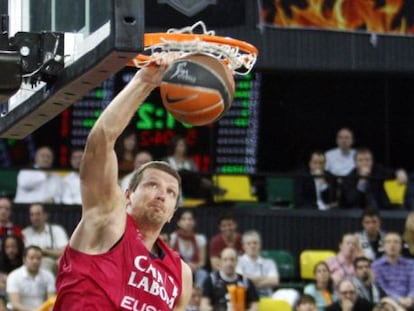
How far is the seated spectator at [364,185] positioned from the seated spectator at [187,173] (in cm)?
152

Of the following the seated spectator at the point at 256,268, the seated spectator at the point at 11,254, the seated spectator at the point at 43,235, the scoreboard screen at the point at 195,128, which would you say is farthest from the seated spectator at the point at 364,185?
the seated spectator at the point at 11,254

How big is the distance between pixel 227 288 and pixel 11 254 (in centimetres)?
207

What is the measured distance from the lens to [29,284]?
10.8m

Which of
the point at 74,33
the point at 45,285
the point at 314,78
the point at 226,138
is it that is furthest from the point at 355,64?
the point at 74,33

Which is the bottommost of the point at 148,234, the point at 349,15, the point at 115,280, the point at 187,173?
the point at 187,173

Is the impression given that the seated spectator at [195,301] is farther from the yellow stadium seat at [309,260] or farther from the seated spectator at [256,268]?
the yellow stadium seat at [309,260]

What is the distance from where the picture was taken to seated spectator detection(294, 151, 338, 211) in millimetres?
14180

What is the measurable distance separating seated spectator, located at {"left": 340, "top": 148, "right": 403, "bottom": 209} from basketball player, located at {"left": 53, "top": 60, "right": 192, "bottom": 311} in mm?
9115

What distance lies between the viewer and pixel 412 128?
16.0 metres

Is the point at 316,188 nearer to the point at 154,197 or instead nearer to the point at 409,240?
the point at 409,240

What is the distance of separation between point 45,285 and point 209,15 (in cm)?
380

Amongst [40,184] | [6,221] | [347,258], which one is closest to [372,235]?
[347,258]

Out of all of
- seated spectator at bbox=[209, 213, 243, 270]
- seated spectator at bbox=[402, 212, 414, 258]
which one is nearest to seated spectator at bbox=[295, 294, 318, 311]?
seated spectator at bbox=[209, 213, 243, 270]

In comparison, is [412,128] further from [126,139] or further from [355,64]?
[126,139]
